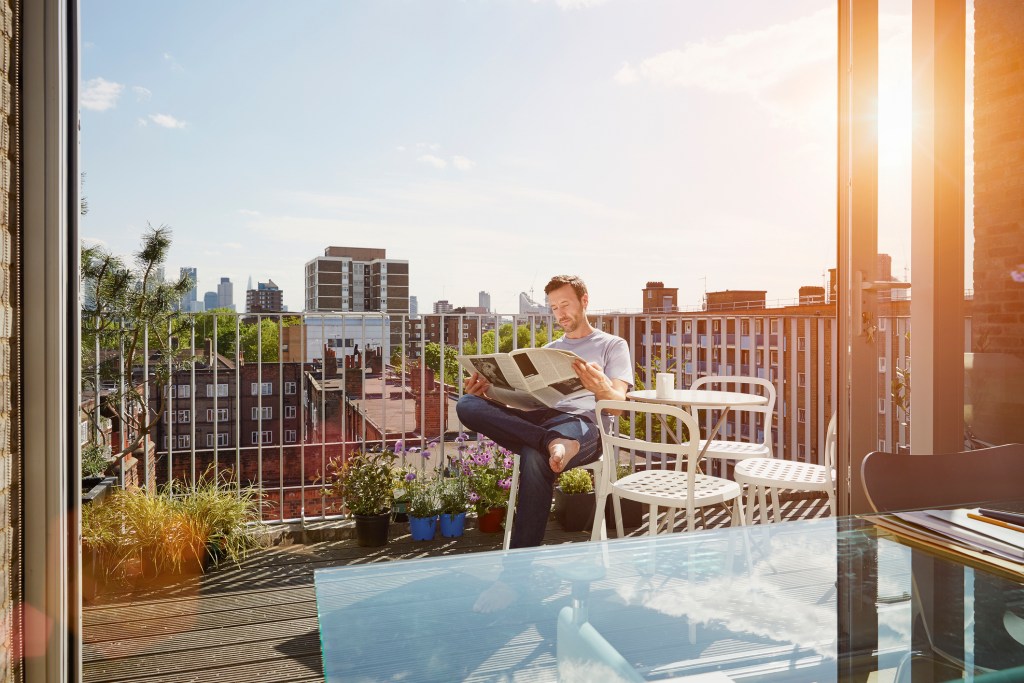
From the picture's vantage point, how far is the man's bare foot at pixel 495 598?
0.91 metres

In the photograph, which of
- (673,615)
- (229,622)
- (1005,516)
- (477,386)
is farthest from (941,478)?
(229,622)

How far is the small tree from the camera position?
3.40 metres

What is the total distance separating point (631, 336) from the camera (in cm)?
480

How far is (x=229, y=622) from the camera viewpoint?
2.61 m

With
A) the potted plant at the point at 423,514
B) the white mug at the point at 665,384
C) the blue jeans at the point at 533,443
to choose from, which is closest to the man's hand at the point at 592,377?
the blue jeans at the point at 533,443

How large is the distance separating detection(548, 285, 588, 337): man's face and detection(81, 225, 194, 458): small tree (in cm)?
192

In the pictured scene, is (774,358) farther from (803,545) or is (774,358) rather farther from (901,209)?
(803,545)

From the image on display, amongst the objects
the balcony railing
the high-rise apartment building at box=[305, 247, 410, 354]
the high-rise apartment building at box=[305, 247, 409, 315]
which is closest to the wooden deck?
the balcony railing

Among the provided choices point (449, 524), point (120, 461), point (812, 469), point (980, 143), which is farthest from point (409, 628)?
point (120, 461)

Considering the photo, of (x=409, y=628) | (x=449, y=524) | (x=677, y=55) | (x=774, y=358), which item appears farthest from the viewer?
(x=677, y=55)

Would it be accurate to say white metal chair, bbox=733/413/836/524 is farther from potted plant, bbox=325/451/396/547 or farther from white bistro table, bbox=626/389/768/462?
potted plant, bbox=325/451/396/547

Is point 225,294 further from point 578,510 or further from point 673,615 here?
point 673,615

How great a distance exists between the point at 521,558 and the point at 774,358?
4014 mm

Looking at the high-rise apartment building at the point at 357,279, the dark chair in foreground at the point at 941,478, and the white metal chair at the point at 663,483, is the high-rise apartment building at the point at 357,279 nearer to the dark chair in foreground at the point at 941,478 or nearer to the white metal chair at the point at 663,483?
the white metal chair at the point at 663,483
